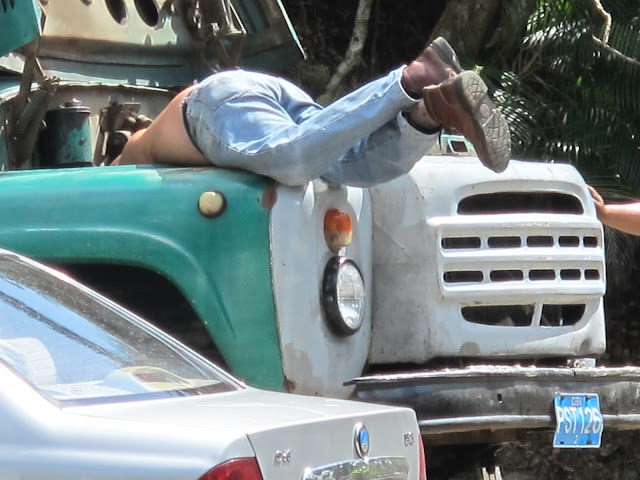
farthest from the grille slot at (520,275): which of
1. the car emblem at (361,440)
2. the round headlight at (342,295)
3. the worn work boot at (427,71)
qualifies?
the car emblem at (361,440)

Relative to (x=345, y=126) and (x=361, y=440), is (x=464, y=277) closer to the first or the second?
(x=345, y=126)

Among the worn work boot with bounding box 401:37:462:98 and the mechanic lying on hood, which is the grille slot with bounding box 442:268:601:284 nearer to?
the mechanic lying on hood

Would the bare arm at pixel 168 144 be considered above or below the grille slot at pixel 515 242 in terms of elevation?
above

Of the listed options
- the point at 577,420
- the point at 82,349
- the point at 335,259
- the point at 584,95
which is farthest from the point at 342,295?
the point at 584,95

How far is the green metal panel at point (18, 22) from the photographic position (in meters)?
4.10

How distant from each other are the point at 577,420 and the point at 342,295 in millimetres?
863

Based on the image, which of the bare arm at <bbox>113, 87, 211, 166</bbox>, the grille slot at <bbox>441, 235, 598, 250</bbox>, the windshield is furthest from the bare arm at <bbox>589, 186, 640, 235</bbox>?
the windshield

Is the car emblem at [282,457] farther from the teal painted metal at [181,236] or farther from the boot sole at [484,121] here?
the boot sole at [484,121]

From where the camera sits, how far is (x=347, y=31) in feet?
31.1

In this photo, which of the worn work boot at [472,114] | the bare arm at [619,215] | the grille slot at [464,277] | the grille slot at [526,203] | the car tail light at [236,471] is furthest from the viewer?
the bare arm at [619,215]

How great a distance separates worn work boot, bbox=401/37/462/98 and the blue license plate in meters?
1.04

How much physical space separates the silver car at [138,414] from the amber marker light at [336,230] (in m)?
0.77

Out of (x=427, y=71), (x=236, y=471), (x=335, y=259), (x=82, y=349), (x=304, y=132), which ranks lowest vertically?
(x=236, y=471)

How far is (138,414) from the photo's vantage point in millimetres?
2531
